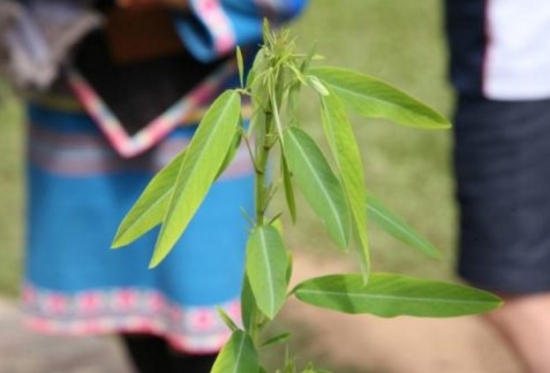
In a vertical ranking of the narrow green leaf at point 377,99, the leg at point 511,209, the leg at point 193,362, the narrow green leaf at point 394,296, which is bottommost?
the leg at point 193,362

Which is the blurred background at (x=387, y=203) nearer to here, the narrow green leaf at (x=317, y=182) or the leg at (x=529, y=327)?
the leg at (x=529, y=327)

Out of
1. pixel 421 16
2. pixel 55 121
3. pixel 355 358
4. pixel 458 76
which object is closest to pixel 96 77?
pixel 55 121

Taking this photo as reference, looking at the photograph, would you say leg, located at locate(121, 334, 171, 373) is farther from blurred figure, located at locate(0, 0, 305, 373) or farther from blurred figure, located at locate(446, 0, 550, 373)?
blurred figure, located at locate(446, 0, 550, 373)

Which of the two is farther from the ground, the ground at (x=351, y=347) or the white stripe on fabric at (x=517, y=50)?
the white stripe on fabric at (x=517, y=50)

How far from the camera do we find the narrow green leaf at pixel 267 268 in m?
0.60

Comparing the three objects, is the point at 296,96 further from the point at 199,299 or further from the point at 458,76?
the point at 199,299

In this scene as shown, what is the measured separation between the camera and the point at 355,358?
3.28 metres

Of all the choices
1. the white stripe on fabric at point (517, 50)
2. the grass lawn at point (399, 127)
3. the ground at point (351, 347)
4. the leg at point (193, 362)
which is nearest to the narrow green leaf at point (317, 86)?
the white stripe on fabric at point (517, 50)

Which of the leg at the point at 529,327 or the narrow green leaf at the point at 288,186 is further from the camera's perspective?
the leg at the point at 529,327

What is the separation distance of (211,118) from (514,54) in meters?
1.24

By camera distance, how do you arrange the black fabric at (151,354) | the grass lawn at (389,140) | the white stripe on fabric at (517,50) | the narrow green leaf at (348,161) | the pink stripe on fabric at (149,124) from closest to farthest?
1. the narrow green leaf at (348,161)
2. the white stripe on fabric at (517,50)
3. the pink stripe on fabric at (149,124)
4. the black fabric at (151,354)
5. the grass lawn at (389,140)

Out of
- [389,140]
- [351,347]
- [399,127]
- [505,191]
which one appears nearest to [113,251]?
[505,191]

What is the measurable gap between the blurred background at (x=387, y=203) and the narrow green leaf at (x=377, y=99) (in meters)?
1.70

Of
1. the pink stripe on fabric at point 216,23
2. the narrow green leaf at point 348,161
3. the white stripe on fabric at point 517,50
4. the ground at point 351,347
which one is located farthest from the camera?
the ground at point 351,347
